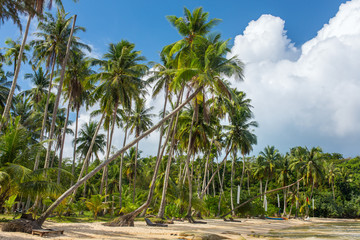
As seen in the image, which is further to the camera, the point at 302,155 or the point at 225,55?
the point at 302,155

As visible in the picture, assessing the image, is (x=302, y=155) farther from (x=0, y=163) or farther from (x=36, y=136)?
(x=0, y=163)

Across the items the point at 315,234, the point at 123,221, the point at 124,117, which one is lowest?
the point at 315,234

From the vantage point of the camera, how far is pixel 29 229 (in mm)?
9945

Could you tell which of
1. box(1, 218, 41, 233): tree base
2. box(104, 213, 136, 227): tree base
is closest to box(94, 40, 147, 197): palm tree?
box(104, 213, 136, 227): tree base

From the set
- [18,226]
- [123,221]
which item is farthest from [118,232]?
[18,226]

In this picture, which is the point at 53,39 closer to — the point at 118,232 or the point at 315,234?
the point at 118,232

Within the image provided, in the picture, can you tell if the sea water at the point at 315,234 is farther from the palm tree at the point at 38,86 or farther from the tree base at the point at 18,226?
the palm tree at the point at 38,86

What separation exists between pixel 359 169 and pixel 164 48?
55.6m

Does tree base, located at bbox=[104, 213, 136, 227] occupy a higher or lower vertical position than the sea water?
higher

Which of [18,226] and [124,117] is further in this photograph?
[124,117]

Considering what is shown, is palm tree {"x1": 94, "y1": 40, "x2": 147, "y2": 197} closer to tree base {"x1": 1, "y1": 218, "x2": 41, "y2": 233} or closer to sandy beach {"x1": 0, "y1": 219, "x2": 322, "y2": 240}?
sandy beach {"x1": 0, "y1": 219, "x2": 322, "y2": 240}

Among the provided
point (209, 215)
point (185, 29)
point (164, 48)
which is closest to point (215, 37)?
point (185, 29)

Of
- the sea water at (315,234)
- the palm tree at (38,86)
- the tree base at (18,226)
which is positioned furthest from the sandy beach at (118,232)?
the palm tree at (38,86)

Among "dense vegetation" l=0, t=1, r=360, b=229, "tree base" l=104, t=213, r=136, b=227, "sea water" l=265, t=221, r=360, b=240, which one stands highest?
"dense vegetation" l=0, t=1, r=360, b=229
